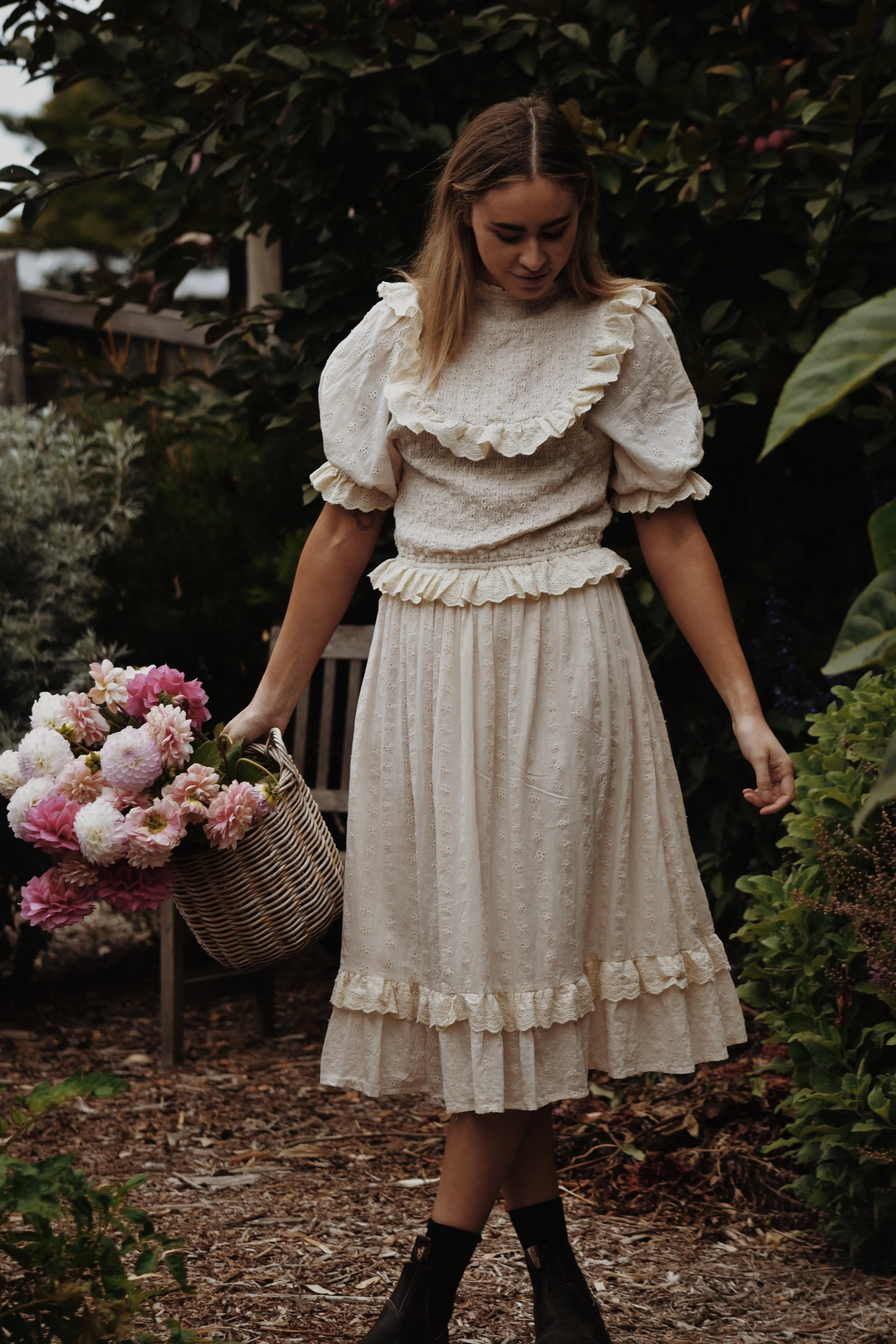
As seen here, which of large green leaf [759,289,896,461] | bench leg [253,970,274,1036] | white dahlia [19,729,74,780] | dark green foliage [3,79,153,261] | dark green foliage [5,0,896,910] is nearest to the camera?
large green leaf [759,289,896,461]

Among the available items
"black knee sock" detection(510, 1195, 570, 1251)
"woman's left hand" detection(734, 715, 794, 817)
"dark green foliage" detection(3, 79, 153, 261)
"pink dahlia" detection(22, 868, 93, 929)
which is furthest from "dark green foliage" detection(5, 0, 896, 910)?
"dark green foliage" detection(3, 79, 153, 261)

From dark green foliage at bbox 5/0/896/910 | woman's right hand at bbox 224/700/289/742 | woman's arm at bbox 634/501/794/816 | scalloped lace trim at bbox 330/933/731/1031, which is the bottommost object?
scalloped lace trim at bbox 330/933/731/1031

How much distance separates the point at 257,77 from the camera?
121 inches

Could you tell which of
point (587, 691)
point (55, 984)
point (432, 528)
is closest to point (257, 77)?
point (432, 528)

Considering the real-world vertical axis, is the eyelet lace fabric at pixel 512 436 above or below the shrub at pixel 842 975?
above

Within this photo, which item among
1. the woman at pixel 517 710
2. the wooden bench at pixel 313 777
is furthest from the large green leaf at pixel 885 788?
the wooden bench at pixel 313 777

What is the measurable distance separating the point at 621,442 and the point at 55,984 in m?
3.00

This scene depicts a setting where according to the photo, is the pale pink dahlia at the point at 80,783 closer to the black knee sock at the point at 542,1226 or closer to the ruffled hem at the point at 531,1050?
the ruffled hem at the point at 531,1050

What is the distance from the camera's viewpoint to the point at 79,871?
1755 millimetres

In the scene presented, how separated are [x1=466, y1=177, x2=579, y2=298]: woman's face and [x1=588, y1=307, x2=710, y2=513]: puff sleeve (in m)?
0.16

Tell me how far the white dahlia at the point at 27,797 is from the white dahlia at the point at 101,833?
3.3 inches

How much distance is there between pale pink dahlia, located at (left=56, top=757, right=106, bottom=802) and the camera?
1783mm

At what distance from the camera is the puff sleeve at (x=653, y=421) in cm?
202

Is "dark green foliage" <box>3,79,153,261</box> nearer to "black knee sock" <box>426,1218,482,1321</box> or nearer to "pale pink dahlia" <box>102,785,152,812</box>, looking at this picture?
"pale pink dahlia" <box>102,785,152,812</box>
